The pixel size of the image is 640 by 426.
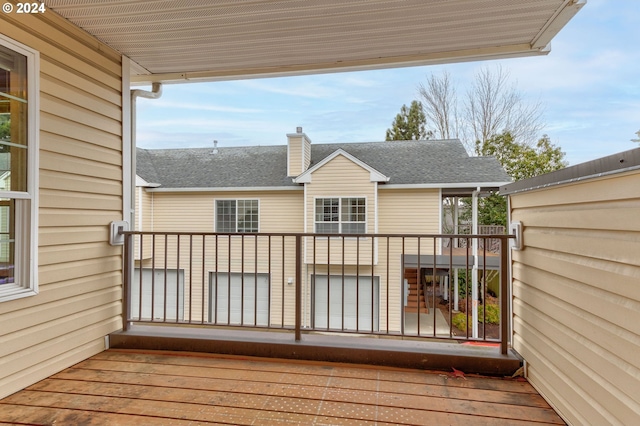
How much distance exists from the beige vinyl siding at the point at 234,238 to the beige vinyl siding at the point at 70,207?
6192 millimetres

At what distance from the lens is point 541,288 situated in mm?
1821

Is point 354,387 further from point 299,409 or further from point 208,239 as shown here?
point 208,239

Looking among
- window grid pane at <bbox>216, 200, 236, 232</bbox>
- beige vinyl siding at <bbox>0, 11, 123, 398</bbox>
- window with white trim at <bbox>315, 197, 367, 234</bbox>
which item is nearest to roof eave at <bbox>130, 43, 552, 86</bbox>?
beige vinyl siding at <bbox>0, 11, 123, 398</bbox>

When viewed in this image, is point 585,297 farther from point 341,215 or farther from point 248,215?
point 248,215

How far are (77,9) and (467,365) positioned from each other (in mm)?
3227

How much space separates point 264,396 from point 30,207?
172cm

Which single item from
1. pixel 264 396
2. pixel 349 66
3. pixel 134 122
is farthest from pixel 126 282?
pixel 349 66

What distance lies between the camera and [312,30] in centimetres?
223

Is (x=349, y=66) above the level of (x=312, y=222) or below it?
above

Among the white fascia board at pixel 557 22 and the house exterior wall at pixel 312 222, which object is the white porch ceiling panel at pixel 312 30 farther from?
the house exterior wall at pixel 312 222

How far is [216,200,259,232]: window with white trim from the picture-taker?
29.7 ft

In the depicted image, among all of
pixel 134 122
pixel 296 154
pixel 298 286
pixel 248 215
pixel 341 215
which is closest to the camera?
pixel 298 286

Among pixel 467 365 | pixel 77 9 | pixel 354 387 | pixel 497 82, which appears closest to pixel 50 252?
pixel 77 9

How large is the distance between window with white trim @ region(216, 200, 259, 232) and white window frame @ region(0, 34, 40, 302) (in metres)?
7.06
